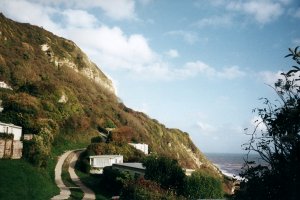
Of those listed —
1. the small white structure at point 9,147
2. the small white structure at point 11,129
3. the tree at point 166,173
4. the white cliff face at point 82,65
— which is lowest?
the tree at point 166,173

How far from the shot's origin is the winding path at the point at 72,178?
33494 mm

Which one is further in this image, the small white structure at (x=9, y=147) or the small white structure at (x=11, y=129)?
the small white structure at (x=11, y=129)

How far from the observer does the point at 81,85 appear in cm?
9488

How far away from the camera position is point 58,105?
213 feet

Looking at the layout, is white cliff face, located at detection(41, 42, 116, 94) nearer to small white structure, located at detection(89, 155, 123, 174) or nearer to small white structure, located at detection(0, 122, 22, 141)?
small white structure, located at detection(89, 155, 123, 174)

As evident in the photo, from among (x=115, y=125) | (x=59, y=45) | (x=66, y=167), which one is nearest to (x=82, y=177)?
(x=66, y=167)

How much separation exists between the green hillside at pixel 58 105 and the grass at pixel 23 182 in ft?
10.7

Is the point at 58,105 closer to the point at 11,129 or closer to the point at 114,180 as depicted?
the point at 11,129

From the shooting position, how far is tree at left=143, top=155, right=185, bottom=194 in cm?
3450

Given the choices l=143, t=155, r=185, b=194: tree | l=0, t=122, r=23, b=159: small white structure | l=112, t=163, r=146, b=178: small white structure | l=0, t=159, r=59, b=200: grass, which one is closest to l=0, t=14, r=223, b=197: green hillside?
l=0, t=122, r=23, b=159: small white structure

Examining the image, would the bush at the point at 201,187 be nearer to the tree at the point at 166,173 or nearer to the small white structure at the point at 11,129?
the tree at the point at 166,173

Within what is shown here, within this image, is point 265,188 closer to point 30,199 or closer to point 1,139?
point 30,199

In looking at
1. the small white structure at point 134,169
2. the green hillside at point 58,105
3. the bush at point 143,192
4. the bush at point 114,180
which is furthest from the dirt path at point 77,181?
the bush at point 143,192

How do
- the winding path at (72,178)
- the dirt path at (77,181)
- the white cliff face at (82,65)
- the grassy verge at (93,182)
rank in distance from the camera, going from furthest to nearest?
the white cliff face at (82,65)
the grassy verge at (93,182)
the dirt path at (77,181)
the winding path at (72,178)
